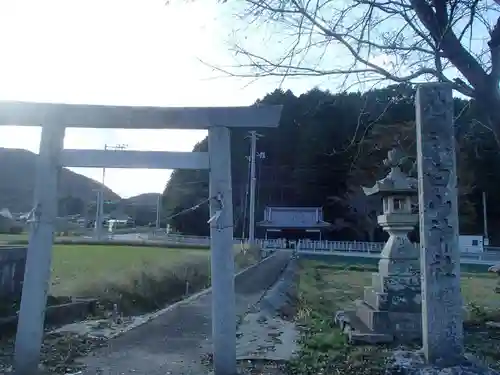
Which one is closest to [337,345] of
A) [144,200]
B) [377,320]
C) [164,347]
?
[377,320]

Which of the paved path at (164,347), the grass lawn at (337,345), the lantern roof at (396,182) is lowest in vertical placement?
the paved path at (164,347)

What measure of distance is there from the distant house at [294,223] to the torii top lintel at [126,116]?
126ft

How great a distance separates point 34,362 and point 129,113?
108 inches

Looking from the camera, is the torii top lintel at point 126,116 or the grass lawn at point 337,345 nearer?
the torii top lintel at point 126,116

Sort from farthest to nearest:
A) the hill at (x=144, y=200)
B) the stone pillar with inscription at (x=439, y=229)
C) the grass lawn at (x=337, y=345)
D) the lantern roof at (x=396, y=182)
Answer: the hill at (x=144, y=200), the lantern roof at (x=396, y=182), the grass lawn at (x=337, y=345), the stone pillar with inscription at (x=439, y=229)

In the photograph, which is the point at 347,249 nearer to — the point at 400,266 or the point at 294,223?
the point at 294,223

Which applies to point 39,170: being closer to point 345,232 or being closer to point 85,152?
point 85,152

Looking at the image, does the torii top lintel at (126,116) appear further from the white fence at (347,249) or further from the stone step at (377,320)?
the white fence at (347,249)

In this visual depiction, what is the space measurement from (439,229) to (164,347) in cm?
388

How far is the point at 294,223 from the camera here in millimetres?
44156

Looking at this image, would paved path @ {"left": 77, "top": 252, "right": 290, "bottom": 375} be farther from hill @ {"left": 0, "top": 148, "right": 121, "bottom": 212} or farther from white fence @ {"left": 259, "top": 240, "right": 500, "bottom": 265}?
white fence @ {"left": 259, "top": 240, "right": 500, "bottom": 265}

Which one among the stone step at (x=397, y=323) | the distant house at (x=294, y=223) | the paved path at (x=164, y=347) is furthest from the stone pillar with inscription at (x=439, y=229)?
the distant house at (x=294, y=223)

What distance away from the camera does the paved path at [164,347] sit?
5504 millimetres

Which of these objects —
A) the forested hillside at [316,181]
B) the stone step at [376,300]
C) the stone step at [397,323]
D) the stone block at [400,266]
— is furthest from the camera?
the forested hillside at [316,181]
